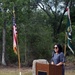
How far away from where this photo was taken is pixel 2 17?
70.5ft

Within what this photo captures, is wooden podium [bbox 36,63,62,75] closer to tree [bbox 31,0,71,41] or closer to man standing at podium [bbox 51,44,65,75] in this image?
man standing at podium [bbox 51,44,65,75]

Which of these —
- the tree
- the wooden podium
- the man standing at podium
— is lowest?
the wooden podium

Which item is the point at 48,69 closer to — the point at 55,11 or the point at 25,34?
the point at 25,34

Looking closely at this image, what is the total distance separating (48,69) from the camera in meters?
8.00

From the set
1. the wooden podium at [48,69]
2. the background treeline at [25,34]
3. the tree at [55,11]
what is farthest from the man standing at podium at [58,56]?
the tree at [55,11]

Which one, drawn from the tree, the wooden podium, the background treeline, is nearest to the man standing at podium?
the wooden podium

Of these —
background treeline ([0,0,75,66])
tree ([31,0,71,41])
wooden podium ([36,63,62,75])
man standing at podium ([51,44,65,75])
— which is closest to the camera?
wooden podium ([36,63,62,75])

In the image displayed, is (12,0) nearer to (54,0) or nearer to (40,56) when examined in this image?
(40,56)

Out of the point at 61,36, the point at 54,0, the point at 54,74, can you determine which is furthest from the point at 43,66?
the point at 54,0

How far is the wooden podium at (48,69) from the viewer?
315 inches

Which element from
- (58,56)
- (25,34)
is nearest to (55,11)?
(25,34)

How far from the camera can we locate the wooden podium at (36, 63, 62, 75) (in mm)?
8000

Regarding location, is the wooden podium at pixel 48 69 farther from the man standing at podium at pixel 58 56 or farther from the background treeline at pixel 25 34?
the background treeline at pixel 25 34

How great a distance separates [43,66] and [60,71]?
0.51m
